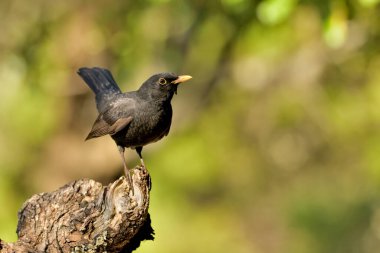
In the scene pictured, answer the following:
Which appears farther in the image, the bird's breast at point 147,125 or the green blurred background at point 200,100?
the green blurred background at point 200,100

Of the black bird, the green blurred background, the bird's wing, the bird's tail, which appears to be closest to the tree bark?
the black bird

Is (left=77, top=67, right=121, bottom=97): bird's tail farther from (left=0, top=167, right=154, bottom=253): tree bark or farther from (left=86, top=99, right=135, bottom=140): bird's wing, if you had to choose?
(left=0, top=167, right=154, bottom=253): tree bark

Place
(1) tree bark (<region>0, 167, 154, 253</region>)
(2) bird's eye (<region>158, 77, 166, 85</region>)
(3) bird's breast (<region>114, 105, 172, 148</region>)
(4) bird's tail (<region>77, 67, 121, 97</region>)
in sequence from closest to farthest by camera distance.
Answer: (1) tree bark (<region>0, 167, 154, 253</region>)
(3) bird's breast (<region>114, 105, 172, 148</region>)
(2) bird's eye (<region>158, 77, 166, 85</region>)
(4) bird's tail (<region>77, 67, 121, 97</region>)

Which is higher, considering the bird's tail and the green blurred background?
the green blurred background

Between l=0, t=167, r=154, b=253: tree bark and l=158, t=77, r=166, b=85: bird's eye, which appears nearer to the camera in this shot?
l=0, t=167, r=154, b=253: tree bark

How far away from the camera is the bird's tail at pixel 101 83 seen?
7508mm

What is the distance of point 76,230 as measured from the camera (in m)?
5.05

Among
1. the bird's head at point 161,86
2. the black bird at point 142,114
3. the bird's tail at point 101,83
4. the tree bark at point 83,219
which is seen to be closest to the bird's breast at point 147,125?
the black bird at point 142,114

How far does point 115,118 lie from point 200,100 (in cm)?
606

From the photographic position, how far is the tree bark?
5.00 m

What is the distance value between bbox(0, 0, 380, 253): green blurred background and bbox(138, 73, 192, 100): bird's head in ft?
7.71

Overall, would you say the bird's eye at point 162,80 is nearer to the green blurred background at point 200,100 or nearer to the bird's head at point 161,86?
the bird's head at point 161,86

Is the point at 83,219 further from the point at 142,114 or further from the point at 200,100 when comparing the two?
A: the point at 200,100

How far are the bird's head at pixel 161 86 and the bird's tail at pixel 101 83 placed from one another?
818mm
